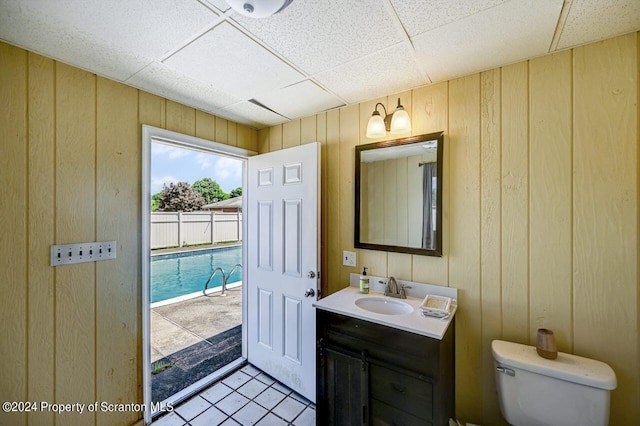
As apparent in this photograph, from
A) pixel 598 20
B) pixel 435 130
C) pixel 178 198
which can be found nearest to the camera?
pixel 598 20

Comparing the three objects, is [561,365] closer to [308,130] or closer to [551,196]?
[551,196]

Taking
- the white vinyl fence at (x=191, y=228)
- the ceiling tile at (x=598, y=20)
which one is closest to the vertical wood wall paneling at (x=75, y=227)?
the ceiling tile at (x=598, y=20)

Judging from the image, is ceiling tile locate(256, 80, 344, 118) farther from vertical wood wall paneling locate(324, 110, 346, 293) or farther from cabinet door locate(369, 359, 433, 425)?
cabinet door locate(369, 359, 433, 425)

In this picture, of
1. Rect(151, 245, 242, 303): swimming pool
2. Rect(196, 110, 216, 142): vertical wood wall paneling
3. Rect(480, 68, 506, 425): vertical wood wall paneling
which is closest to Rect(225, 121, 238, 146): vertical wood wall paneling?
Rect(196, 110, 216, 142): vertical wood wall paneling

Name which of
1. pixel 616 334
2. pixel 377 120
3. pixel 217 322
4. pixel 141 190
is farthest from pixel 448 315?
pixel 217 322

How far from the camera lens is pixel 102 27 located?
44.3 inches

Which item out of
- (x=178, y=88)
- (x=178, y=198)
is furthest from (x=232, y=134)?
(x=178, y=198)

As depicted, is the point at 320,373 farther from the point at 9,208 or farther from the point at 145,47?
the point at 145,47

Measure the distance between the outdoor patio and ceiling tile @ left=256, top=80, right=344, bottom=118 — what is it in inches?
92.3

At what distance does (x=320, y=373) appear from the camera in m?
1.63

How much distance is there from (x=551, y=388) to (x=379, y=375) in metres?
0.76

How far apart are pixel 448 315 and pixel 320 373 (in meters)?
0.85

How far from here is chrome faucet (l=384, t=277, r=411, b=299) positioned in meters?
1.72

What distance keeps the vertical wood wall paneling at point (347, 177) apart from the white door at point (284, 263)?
8.8 inches
